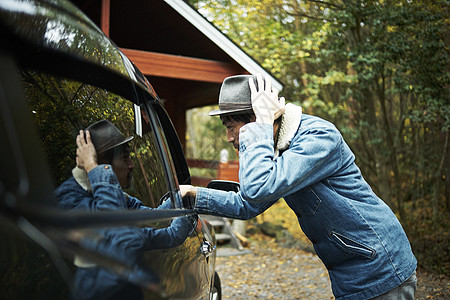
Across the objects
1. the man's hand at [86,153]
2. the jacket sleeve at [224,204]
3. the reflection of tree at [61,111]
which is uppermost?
the reflection of tree at [61,111]

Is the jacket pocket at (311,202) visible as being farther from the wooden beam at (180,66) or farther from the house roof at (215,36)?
the house roof at (215,36)

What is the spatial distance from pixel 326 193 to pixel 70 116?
1.14 m

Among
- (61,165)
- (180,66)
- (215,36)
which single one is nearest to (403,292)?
(61,165)

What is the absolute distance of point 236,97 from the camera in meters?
2.15

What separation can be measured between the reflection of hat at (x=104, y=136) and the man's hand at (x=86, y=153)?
0.02m

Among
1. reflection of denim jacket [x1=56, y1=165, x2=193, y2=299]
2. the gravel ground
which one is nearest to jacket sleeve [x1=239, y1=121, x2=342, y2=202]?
reflection of denim jacket [x1=56, y1=165, x2=193, y2=299]

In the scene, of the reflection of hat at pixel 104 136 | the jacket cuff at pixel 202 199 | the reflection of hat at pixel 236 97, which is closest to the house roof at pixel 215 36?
the reflection of hat at pixel 236 97

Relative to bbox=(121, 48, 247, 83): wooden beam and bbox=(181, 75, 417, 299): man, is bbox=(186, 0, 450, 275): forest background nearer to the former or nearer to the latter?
bbox=(121, 48, 247, 83): wooden beam

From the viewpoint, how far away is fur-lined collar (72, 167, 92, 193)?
4.17ft

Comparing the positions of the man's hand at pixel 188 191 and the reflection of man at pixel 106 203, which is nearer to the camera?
the reflection of man at pixel 106 203

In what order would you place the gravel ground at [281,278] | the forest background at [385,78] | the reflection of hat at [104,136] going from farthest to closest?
the forest background at [385,78] < the gravel ground at [281,278] < the reflection of hat at [104,136]

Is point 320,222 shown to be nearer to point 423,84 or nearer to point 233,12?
point 423,84

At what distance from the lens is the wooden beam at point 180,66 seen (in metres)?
7.44

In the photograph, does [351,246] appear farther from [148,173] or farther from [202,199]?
[148,173]
